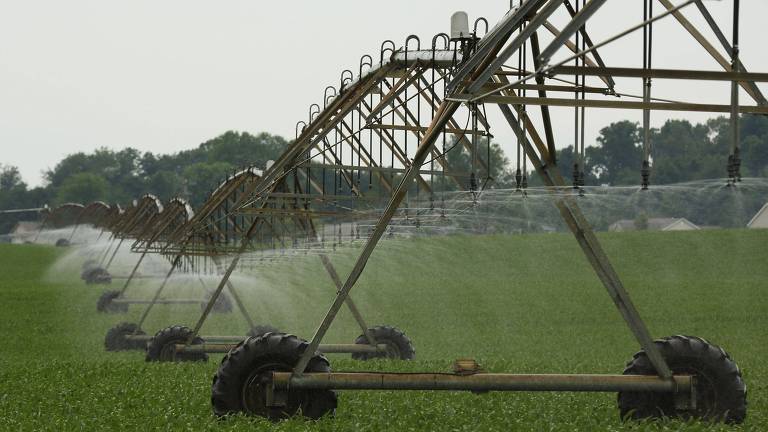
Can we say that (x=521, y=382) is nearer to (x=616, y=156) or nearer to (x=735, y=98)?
(x=735, y=98)

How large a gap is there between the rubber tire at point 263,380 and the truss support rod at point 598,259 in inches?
84.4

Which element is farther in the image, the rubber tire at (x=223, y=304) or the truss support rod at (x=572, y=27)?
the rubber tire at (x=223, y=304)

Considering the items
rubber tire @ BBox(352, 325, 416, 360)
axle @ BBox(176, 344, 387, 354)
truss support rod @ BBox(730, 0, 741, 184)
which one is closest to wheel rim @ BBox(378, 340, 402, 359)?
rubber tire @ BBox(352, 325, 416, 360)

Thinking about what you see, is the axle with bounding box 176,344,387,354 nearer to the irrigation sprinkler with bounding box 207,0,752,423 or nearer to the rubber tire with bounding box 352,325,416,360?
the rubber tire with bounding box 352,325,416,360

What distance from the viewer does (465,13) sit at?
10.1 m

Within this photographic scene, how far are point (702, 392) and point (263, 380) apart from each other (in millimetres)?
3264

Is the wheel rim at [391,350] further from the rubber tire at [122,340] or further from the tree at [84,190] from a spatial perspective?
the tree at [84,190]

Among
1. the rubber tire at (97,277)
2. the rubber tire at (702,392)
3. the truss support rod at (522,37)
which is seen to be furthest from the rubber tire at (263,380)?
the rubber tire at (97,277)

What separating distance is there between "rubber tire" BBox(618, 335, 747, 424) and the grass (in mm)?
192

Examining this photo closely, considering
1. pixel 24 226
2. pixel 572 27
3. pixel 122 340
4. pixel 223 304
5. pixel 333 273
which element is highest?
pixel 572 27

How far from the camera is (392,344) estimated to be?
16578 millimetres

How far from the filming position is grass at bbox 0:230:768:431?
32.3 ft

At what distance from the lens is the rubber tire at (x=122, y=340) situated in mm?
21406

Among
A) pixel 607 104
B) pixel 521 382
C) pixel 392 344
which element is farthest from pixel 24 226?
pixel 607 104
